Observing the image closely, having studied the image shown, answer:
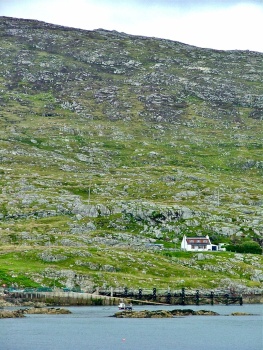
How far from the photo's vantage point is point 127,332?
5487 inches

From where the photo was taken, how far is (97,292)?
575 ft

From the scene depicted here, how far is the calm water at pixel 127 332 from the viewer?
400ft

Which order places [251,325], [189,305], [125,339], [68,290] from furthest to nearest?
1. [189,305]
2. [68,290]
3. [251,325]
4. [125,339]

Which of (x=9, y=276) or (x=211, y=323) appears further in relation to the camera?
(x=9, y=276)

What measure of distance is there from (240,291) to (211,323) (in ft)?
131

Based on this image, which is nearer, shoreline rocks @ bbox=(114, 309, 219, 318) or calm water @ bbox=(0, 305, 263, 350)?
calm water @ bbox=(0, 305, 263, 350)

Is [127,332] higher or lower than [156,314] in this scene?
lower

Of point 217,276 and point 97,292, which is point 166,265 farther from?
point 97,292

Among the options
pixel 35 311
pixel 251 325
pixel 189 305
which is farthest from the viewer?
pixel 189 305

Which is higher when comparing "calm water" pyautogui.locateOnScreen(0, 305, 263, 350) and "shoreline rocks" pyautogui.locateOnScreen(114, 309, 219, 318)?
"shoreline rocks" pyautogui.locateOnScreen(114, 309, 219, 318)

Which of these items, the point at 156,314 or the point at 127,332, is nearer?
the point at 127,332

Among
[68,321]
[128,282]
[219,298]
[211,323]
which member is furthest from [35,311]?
[219,298]

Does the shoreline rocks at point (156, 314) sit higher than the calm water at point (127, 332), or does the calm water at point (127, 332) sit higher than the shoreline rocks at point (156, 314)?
the shoreline rocks at point (156, 314)

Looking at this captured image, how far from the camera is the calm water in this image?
400 ft
